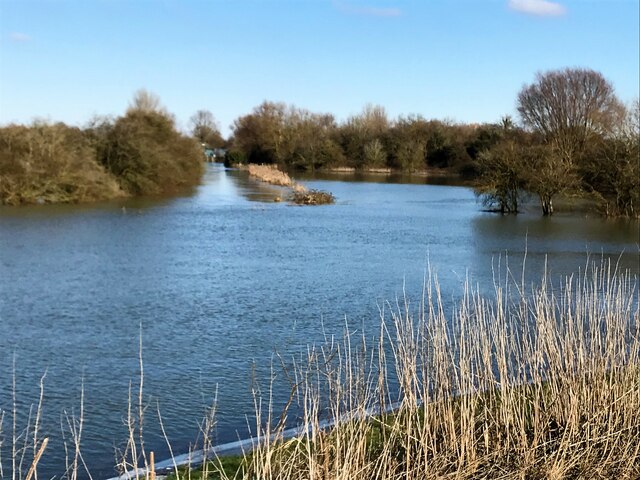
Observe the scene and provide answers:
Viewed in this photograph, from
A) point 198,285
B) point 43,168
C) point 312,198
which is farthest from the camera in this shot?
point 312,198

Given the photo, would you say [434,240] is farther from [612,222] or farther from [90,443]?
[90,443]

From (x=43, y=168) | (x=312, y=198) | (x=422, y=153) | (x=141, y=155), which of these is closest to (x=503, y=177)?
(x=312, y=198)

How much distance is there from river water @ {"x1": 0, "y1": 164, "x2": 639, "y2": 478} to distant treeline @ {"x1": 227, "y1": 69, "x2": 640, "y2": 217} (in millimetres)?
1571

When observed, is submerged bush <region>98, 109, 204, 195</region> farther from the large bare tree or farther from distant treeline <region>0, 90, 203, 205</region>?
the large bare tree

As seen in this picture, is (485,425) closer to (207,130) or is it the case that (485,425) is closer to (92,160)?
(92,160)

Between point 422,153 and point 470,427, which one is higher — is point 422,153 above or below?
above

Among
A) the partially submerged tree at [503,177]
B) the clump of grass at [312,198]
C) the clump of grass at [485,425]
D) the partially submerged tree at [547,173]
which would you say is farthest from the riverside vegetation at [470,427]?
the clump of grass at [312,198]

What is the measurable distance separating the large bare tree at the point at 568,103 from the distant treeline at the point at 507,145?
67mm

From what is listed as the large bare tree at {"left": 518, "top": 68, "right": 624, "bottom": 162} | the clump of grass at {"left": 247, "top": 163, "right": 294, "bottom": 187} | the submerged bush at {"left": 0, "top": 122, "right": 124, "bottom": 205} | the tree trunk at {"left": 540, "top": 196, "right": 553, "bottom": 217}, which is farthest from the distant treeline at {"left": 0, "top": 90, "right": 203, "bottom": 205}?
the large bare tree at {"left": 518, "top": 68, "right": 624, "bottom": 162}

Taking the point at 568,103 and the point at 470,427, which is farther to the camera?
the point at 568,103

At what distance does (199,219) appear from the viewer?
83.6ft

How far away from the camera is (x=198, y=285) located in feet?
42.4

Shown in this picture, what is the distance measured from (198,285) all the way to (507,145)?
19.0m

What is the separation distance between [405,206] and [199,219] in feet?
36.6
